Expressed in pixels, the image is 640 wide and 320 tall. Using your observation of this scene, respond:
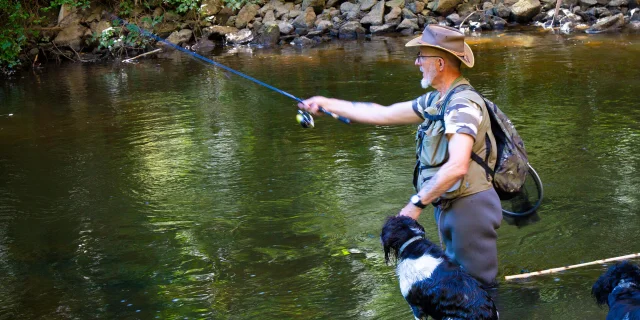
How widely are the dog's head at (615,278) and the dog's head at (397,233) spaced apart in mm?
862

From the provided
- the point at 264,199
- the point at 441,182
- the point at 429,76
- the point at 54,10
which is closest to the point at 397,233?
the point at 441,182

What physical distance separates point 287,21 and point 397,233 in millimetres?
20226

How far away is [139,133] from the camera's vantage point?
10.9m

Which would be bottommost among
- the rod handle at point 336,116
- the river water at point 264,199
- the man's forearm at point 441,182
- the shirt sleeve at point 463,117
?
the river water at point 264,199

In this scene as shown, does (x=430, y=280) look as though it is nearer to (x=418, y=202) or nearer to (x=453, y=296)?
(x=453, y=296)

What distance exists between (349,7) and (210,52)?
4982 mm

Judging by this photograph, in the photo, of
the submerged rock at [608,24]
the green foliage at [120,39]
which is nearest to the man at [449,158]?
the submerged rock at [608,24]

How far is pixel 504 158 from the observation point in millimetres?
3947

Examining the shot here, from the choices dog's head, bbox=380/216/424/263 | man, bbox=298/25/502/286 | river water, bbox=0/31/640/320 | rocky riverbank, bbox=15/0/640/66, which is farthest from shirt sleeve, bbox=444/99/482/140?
rocky riverbank, bbox=15/0/640/66

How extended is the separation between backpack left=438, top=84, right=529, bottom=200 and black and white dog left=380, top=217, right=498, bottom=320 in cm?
62

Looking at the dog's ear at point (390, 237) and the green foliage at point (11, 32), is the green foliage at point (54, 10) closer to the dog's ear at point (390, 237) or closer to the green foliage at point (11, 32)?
the green foliage at point (11, 32)

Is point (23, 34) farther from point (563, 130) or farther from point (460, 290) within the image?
point (460, 290)

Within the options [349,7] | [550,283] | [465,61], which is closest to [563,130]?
[550,283]

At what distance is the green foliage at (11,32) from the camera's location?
62.6 feet
